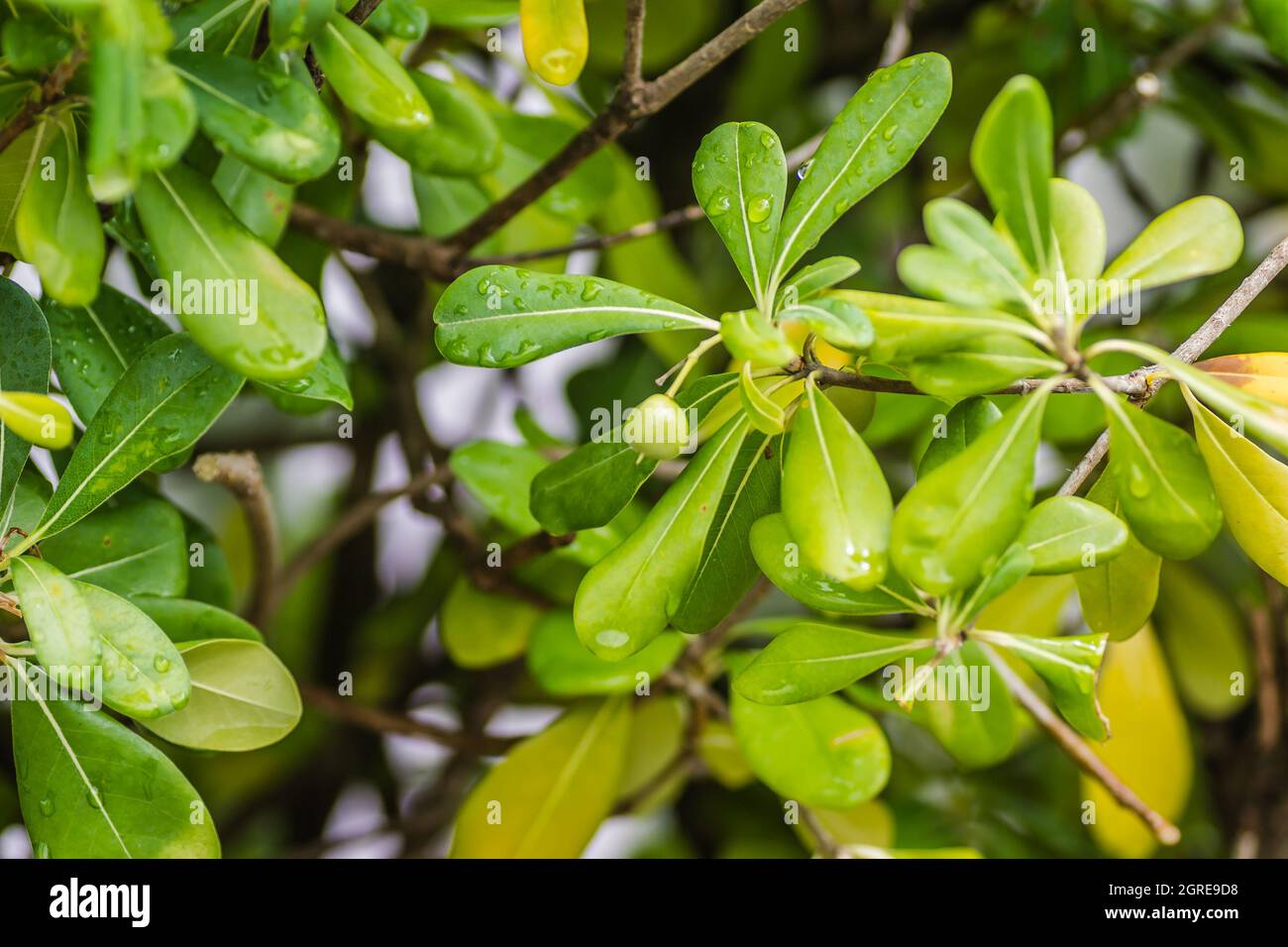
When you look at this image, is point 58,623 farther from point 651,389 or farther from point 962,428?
point 651,389

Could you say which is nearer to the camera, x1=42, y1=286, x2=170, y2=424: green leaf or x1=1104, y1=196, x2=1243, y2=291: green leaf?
x1=1104, y1=196, x2=1243, y2=291: green leaf

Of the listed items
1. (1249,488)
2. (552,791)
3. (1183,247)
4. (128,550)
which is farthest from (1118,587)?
(128,550)

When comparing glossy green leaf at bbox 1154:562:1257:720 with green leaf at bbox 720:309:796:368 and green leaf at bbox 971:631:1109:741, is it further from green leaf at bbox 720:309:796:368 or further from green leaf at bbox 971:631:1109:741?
green leaf at bbox 720:309:796:368

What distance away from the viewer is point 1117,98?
83 centimetres

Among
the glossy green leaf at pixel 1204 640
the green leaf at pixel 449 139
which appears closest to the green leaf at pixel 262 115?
the green leaf at pixel 449 139

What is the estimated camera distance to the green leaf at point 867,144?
454 millimetres

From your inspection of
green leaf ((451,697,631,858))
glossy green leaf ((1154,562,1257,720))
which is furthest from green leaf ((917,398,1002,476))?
glossy green leaf ((1154,562,1257,720))

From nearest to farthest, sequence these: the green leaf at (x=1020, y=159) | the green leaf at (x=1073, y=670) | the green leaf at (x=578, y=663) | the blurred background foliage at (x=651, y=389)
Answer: the green leaf at (x=1020, y=159) < the green leaf at (x=1073, y=670) < the green leaf at (x=578, y=663) < the blurred background foliage at (x=651, y=389)

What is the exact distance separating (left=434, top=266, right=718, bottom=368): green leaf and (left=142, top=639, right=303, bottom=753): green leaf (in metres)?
0.22

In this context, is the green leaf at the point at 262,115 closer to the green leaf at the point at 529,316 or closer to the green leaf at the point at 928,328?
the green leaf at the point at 529,316

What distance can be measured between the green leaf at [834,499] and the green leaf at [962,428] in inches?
2.8

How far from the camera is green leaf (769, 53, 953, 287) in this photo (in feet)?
1.49

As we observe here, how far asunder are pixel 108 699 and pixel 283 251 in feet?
1.33

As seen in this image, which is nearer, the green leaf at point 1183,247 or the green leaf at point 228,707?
the green leaf at point 1183,247
